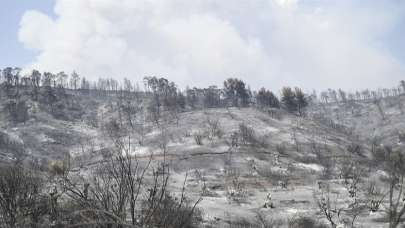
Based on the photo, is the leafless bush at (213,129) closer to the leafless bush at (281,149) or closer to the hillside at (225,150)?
the hillside at (225,150)

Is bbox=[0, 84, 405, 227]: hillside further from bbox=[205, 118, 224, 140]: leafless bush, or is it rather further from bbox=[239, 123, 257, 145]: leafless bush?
bbox=[205, 118, 224, 140]: leafless bush

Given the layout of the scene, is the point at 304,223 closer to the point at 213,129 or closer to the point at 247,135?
the point at 247,135

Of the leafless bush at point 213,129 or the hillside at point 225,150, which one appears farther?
the leafless bush at point 213,129

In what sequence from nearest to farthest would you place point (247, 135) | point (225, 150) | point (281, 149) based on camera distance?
point (225, 150) < point (281, 149) < point (247, 135)

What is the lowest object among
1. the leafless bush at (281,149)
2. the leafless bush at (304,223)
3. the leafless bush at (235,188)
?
the leafless bush at (235,188)

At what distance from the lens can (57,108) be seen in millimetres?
130500

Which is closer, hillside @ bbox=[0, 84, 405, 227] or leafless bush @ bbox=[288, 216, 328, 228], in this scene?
leafless bush @ bbox=[288, 216, 328, 228]

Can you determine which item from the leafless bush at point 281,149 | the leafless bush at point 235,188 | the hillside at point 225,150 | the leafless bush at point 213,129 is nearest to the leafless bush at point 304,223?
the hillside at point 225,150

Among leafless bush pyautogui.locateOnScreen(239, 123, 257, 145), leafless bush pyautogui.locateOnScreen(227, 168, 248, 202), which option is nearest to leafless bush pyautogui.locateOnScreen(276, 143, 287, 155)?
leafless bush pyautogui.locateOnScreen(239, 123, 257, 145)

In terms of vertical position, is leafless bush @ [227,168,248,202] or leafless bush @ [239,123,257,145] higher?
leafless bush @ [239,123,257,145]

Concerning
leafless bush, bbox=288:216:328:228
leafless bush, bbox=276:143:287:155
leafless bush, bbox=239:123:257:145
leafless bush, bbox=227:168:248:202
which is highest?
leafless bush, bbox=239:123:257:145

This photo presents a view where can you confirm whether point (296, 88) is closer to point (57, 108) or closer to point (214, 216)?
point (57, 108)

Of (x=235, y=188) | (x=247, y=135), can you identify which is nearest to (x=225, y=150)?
(x=247, y=135)

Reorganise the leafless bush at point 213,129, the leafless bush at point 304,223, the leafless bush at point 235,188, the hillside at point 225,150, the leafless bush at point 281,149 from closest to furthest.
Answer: the leafless bush at point 304,223
the hillside at point 225,150
the leafless bush at point 235,188
the leafless bush at point 281,149
the leafless bush at point 213,129
